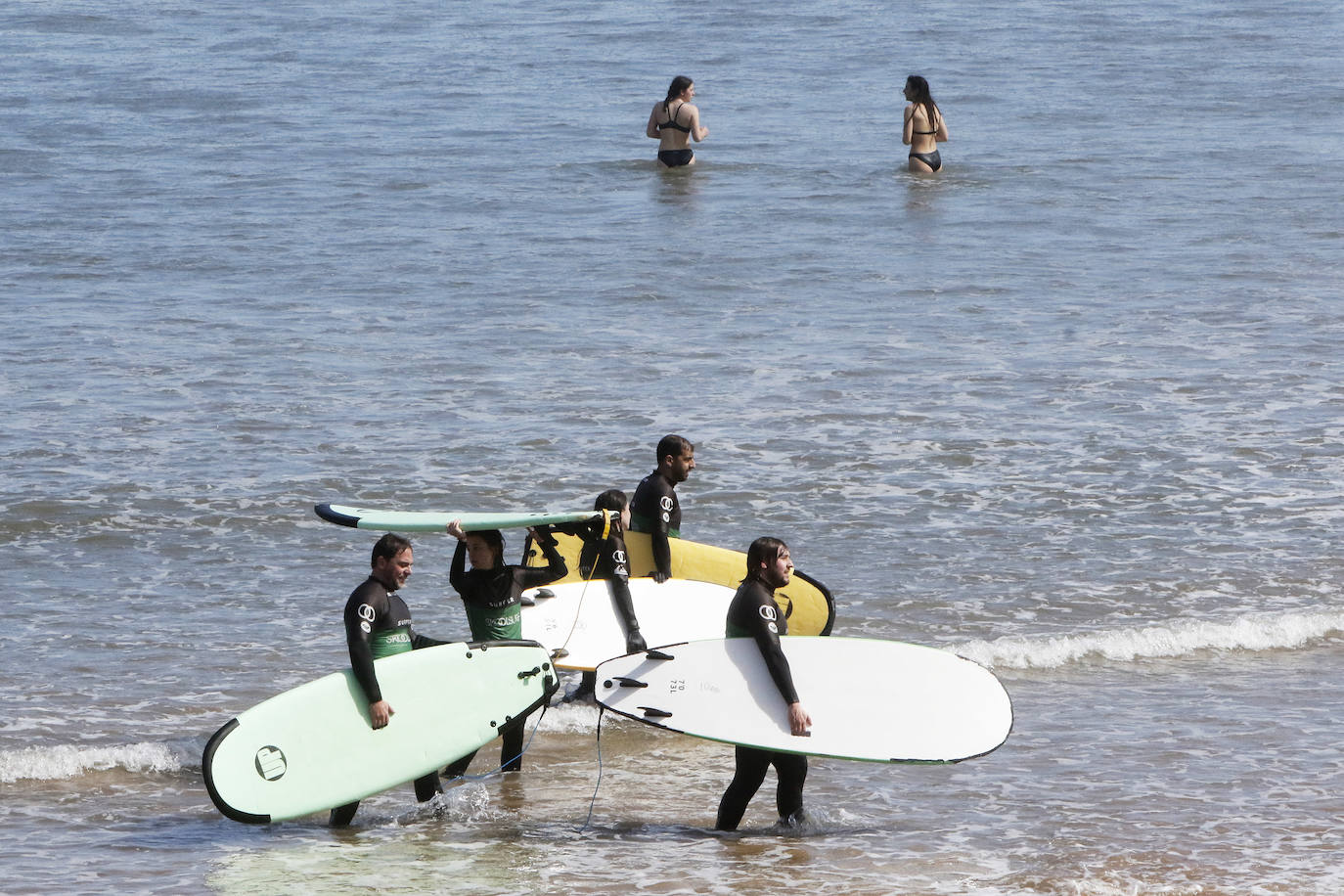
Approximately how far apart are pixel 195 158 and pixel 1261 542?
18754mm

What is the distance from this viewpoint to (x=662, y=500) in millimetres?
9461

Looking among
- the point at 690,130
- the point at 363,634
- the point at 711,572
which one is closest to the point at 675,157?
the point at 690,130

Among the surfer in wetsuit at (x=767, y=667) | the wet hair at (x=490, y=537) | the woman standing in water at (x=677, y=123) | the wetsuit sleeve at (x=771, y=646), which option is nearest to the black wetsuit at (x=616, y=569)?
the wet hair at (x=490, y=537)

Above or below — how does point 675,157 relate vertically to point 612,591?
above

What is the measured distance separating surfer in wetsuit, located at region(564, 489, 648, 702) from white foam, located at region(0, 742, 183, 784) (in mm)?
2317

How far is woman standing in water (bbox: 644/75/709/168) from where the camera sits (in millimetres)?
25375

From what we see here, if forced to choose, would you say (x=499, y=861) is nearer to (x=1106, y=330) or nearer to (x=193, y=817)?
(x=193, y=817)

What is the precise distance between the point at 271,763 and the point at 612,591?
228 centimetres

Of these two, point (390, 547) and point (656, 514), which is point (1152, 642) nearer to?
point (656, 514)

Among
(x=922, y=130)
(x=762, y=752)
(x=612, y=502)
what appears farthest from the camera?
(x=922, y=130)

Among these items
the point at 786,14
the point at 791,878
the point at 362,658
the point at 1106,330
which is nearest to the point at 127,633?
the point at 362,658

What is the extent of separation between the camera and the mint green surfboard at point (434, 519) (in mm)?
8180

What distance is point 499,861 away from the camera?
7.58m

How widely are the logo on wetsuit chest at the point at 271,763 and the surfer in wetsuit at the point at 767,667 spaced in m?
2.03
